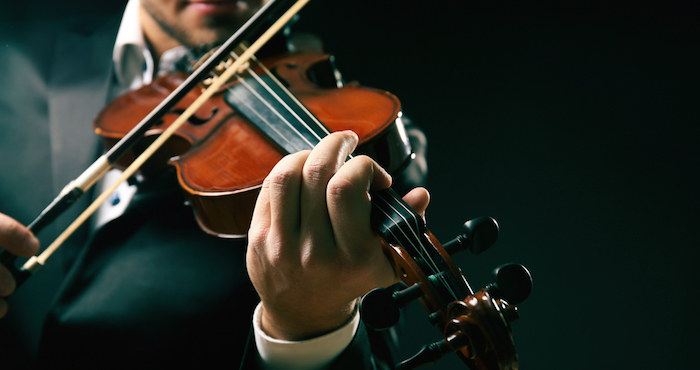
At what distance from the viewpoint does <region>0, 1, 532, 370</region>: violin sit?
1.03 feet

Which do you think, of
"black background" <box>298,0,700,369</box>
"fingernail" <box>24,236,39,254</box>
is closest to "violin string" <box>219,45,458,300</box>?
"fingernail" <box>24,236,39,254</box>

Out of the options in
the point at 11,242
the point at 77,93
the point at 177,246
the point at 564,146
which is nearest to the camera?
the point at 11,242

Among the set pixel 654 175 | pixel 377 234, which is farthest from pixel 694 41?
pixel 377 234

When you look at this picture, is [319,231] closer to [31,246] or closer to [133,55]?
[31,246]

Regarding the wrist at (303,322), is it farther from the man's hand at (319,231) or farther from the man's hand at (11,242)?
the man's hand at (11,242)

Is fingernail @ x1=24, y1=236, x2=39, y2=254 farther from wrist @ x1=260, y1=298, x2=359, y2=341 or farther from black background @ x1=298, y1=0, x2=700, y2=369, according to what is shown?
black background @ x1=298, y1=0, x2=700, y2=369

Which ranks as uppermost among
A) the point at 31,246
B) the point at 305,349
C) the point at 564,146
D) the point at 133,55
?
the point at 133,55

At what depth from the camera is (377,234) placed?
0.38 m

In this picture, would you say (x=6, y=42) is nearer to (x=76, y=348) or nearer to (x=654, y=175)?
(x=76, y=348)

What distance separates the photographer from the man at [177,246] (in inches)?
15.4

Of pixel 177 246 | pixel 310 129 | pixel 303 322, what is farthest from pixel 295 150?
pixel 177 246

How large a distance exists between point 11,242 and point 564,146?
3.38 ft

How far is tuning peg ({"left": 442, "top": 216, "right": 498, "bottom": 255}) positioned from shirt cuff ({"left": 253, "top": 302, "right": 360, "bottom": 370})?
21 centimetres

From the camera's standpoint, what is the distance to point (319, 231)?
40 cm
